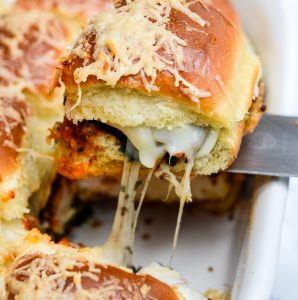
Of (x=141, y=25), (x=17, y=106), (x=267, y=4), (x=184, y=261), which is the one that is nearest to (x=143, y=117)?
(x=141, y=25)

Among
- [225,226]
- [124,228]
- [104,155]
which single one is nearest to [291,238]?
[225,226]

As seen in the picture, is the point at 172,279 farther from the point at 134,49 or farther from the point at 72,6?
the point at 72,6

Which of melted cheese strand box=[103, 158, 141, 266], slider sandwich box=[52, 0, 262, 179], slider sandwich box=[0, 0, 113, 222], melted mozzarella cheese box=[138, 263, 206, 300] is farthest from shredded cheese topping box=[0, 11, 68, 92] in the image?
melted mozzarella cheese box=[138, 263, 206, 300]

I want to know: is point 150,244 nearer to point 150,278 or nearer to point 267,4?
point 150,278

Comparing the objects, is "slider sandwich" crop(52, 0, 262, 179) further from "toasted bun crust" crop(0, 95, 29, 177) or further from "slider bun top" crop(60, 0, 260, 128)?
"toasted bun crust" crop(0, 95, 29, 177)

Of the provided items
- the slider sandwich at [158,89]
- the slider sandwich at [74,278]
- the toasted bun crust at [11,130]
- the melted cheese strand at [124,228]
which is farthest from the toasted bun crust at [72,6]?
the slider sandwich at [74,278]

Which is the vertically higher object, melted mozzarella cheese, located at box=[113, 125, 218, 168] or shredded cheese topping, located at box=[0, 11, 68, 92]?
shredded cheese topping, located at box=[0, 11, 68, 92]

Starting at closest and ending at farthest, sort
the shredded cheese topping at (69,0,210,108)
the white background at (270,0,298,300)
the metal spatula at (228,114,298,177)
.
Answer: the shredded cheese topping at (69,0,210,108) → the metal spatula at (228,114,298,177) → the white background at (270,0,298,300)
